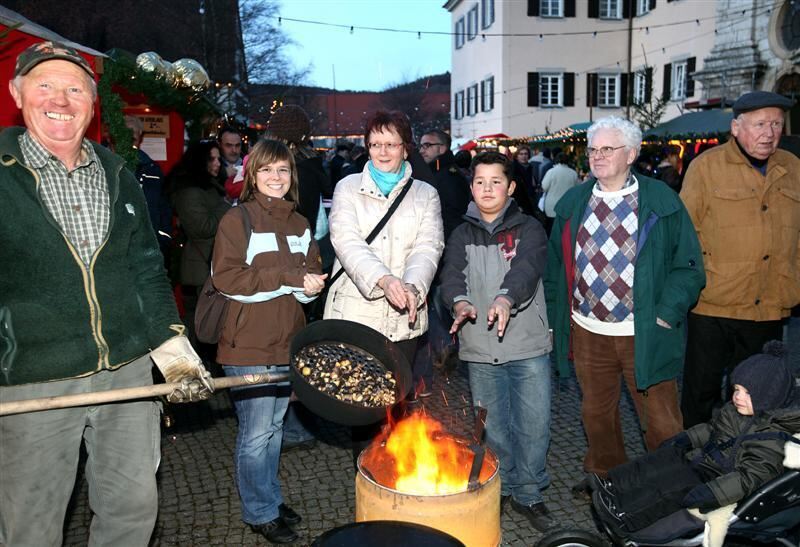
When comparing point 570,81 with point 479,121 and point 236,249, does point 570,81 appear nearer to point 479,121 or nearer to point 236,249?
point 479,121

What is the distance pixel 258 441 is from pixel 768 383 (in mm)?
2517

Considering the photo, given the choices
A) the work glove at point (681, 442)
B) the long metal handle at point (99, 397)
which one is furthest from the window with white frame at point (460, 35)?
the long metal handle at point (99, 397)

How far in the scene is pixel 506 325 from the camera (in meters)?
3.73

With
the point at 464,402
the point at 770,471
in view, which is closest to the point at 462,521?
the point at 770,471

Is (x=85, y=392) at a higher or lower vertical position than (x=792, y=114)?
lower

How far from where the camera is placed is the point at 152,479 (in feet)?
9.08

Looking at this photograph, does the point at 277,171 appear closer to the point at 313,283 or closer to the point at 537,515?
the point at 313,283

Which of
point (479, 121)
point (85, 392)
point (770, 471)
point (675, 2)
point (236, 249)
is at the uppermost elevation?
point (675, 2)

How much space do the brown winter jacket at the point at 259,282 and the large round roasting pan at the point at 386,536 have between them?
1448 mm

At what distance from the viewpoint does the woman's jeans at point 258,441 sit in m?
3.65

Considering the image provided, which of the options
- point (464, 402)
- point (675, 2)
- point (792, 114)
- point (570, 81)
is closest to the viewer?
point (464, 402)

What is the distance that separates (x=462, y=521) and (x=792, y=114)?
Answer: 16.5 metres

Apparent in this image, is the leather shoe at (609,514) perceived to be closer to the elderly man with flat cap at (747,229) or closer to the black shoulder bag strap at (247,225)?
the elderly man with flat cap at (747,229)

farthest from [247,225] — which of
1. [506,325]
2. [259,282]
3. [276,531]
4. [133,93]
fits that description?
[133,93]
